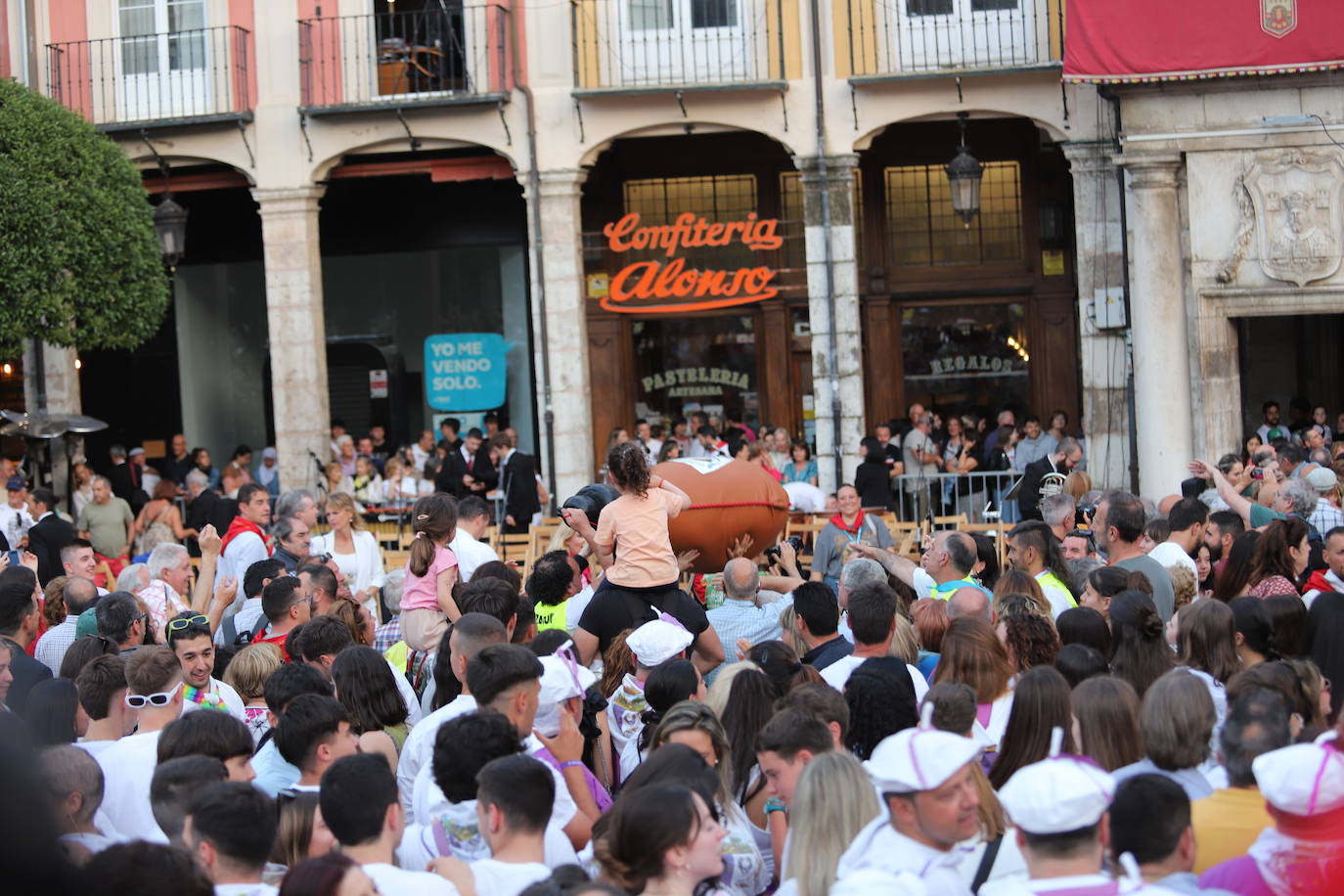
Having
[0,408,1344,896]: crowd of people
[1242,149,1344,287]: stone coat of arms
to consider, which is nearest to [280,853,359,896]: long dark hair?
[0,408,1344,896]: crowd of people

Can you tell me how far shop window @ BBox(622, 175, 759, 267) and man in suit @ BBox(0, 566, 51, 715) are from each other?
45.4 feet

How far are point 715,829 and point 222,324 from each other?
20.4 meters

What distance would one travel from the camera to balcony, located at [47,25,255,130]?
2011 centimetres

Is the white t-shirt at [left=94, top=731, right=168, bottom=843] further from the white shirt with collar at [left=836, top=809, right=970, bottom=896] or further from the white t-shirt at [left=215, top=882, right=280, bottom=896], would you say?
the white shirt with collar at [left=836, top=809, right=970, bottom=896]

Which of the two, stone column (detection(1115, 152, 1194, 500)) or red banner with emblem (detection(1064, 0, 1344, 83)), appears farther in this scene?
stone column (detection(1115, 152, 1194, 500))

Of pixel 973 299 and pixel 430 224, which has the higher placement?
pixel 430 224

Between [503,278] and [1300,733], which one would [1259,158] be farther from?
[1300,733]

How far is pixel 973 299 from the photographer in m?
21.7

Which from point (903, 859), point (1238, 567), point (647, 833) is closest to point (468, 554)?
point (1238, 567)

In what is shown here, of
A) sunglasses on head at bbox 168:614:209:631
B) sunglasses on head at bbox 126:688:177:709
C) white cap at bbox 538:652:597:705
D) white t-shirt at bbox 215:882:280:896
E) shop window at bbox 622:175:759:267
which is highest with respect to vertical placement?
shop window at bbox 622:175:759:267

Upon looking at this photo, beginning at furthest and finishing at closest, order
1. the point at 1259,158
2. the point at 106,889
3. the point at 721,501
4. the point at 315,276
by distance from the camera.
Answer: the point at 315,276 → the point at 1259,158 → the point at 721,501 → the point at 106,889

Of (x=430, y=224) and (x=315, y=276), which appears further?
(x=430, y=224)

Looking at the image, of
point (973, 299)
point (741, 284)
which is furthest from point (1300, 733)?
point (973, 299)

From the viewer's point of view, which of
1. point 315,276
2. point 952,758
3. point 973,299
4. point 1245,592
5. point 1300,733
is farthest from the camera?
point 973,299
